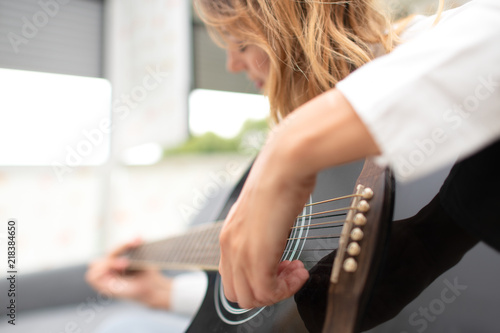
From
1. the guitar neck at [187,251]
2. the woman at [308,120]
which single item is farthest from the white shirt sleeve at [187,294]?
the woman at [308,120]

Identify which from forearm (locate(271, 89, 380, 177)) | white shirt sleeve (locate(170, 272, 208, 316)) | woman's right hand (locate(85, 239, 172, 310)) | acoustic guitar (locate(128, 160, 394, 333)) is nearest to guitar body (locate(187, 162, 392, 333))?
acoustic guitar (locate(128, 160, 394, 333))

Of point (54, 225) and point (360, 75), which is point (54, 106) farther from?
point (360, 75)

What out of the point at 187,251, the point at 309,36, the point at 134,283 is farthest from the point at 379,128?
the point at 134,283

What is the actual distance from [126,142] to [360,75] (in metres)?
2.33

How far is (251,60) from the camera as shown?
2.25 ft

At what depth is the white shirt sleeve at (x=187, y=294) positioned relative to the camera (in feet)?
4.02

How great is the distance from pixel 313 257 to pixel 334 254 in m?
0.05

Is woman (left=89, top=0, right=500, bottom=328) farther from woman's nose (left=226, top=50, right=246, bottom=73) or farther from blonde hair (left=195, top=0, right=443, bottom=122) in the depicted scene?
woman's nose (left=226, top=50, right=246, bottom=73)

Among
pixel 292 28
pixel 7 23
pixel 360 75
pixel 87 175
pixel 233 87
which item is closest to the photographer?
pixel 360 75

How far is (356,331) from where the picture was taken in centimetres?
30

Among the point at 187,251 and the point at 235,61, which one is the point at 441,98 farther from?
the point at 187,251

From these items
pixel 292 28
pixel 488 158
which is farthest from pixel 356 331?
pixel 292 28

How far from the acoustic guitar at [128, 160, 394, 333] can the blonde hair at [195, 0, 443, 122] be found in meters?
0.17

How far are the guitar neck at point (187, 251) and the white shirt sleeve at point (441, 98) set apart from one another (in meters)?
0.42
